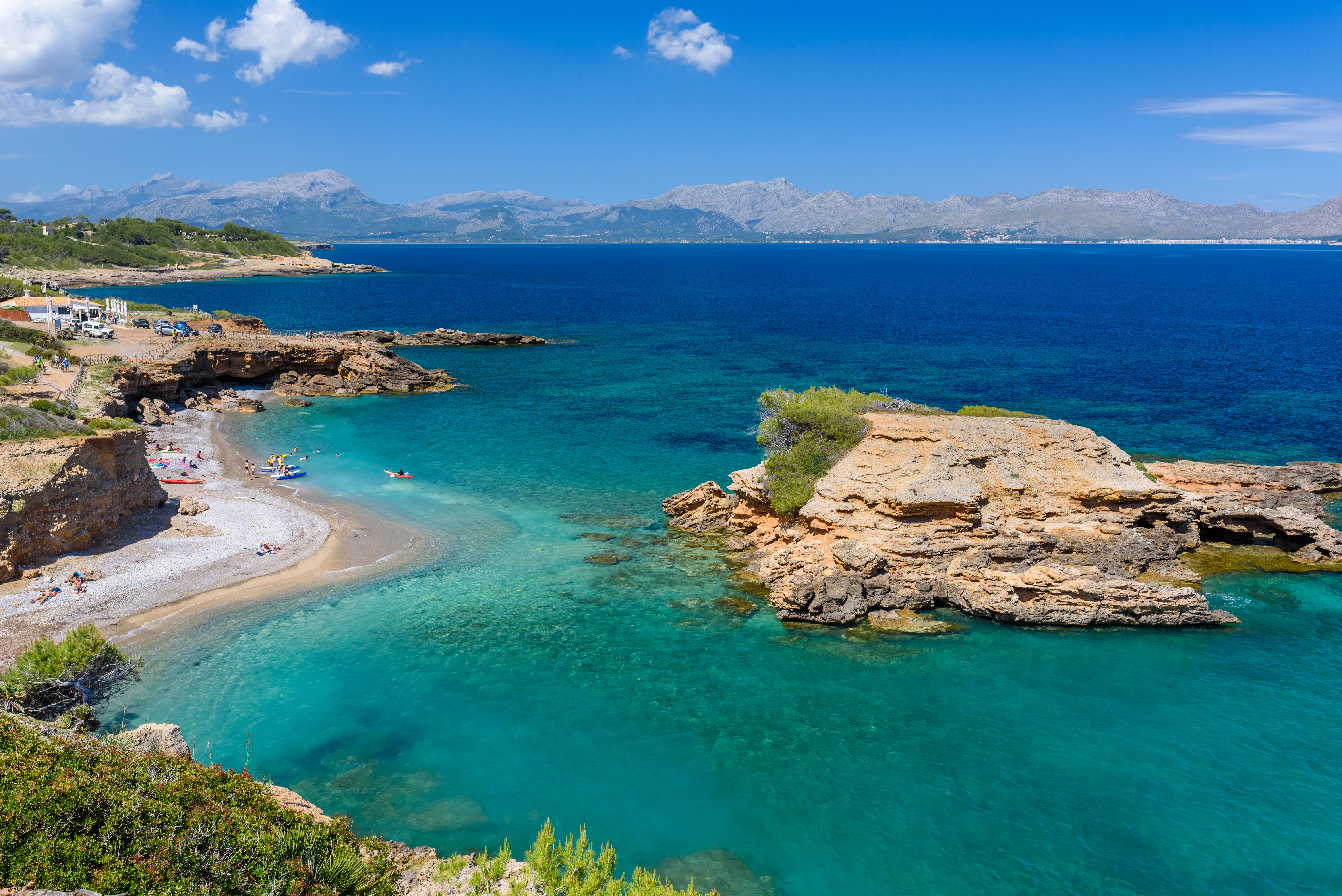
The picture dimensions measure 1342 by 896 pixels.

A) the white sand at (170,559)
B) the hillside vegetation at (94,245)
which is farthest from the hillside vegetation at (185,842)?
the hillside vegetation at (94,245)

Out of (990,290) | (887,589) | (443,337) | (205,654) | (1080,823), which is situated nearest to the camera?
(1080,823)

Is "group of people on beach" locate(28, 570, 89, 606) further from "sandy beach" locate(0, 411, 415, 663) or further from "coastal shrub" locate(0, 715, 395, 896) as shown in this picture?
"coastal shrub" locate(0, 715, 395, 896)

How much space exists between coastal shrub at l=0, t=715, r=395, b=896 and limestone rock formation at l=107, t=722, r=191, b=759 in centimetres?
219

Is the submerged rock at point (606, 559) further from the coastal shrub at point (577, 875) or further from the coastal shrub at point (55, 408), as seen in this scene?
the coastal shrub at point (55, 408)

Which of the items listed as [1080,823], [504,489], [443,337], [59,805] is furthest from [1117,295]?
[59,805]

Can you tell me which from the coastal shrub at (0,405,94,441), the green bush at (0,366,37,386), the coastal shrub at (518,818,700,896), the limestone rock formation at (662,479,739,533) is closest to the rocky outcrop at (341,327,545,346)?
the green bush at (0,366,37,386)

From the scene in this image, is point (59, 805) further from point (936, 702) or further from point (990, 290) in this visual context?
point (990, 290)

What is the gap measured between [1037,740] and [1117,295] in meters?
156

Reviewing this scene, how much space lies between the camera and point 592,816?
18922 millimetres

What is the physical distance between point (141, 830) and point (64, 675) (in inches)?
469

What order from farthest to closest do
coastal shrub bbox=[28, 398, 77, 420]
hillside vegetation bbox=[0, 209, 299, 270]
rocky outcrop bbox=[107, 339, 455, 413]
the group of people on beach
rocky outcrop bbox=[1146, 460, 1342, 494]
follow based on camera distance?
1. hillside vegetation bbox=[0, 209, 299, 270]
2. rocky outcrop bbox=[107, 339, 455, 413]
3. rocky outcrop bbox=[1146, 460, 1342, 494]
4. coastal shrub bbox=[28, 398, 77, 420]
5. the group of people on beach

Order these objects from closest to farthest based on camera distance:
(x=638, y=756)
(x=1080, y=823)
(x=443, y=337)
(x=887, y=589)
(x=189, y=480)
Answer: (x=1080, y=823) < (x=638, y=756) < (x=887, y=589) < (x=189, y=480) < (x=443, y=337)

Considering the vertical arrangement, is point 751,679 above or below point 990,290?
below

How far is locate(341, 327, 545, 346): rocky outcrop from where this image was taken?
9406 centimetres
